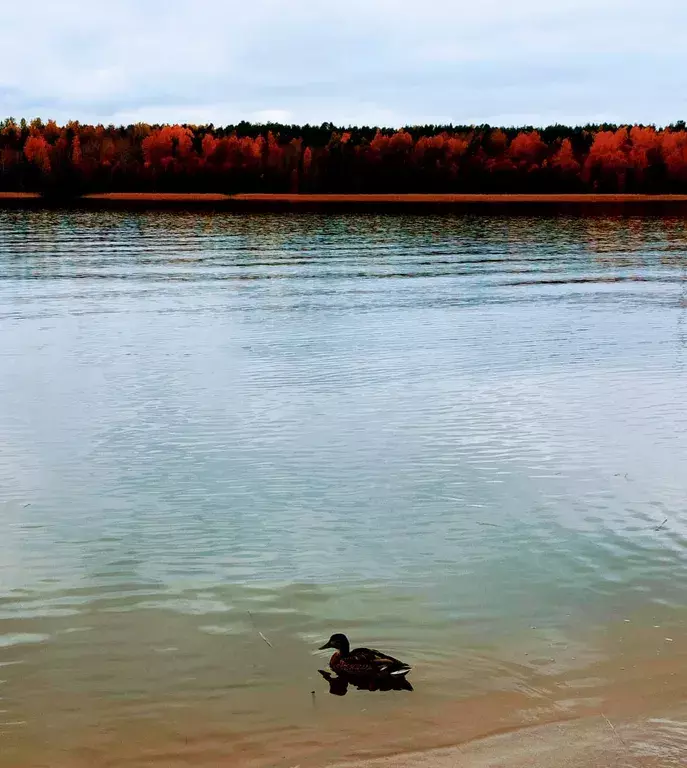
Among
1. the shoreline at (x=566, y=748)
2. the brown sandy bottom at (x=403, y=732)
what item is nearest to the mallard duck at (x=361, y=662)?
the brown sandy bottom at (x=403, y=732)

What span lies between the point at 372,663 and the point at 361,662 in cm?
10

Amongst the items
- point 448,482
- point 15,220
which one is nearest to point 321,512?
point 448,482

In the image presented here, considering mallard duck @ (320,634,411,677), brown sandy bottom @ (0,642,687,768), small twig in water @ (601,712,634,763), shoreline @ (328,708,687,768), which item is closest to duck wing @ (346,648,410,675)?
mallard duck @ (320,634,411,677)

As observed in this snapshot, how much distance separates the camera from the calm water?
8.80 meters

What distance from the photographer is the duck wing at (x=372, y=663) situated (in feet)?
29.0

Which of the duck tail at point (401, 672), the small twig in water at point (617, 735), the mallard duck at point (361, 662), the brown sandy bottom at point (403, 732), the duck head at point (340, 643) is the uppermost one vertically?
the duck head at point (340, 643)

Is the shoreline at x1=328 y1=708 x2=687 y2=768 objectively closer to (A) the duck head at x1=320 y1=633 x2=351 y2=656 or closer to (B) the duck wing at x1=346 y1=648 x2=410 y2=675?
(B) the duck wing at x1=346 y1=648 x2=410 y2=675

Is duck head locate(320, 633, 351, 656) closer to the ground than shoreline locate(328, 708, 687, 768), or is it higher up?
higher up

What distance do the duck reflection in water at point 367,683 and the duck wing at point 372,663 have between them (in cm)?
7

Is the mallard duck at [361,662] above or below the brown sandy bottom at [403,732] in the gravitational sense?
above

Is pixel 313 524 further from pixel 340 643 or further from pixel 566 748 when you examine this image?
pixel 566 748

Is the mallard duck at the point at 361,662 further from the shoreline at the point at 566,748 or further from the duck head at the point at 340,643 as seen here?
the shoreline at the point at 566,748

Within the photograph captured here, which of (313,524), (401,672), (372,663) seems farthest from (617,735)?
(313,524)

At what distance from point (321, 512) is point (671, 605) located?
→ 488 cm
